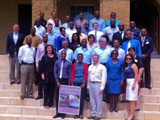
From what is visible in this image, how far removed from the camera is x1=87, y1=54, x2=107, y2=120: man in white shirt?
35.8 ft

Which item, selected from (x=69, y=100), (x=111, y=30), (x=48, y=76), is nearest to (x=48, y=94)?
(x=48, y=76)

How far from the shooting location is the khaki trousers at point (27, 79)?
1180 cm

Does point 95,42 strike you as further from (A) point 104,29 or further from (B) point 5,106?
(B) point 5,106

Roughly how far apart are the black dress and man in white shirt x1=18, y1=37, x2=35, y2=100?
58 centimetres

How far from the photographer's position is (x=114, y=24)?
42.0 ft

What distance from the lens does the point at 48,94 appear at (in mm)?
11562

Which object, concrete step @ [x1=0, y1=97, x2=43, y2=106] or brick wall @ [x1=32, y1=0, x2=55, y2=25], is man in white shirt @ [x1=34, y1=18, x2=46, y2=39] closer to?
concrete step @ [x1=0, y1=97, x2=43, y2=106]

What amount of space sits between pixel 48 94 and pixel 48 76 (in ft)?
1.84

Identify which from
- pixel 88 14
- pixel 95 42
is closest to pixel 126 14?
pixel 88 14

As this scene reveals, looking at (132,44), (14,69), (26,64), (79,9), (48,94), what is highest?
(79,9)

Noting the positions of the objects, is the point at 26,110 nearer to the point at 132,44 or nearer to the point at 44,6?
the point at 132,44

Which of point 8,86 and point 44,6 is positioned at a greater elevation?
point 44,6

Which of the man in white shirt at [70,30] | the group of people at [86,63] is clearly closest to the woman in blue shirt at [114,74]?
the group of people at [86,63]

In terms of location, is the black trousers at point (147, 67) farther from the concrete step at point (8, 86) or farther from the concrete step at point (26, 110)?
the concrete step at point (8, 86)
